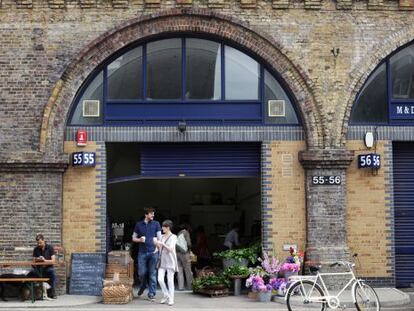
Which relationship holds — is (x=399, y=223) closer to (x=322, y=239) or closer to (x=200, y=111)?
(x=322, y=239)

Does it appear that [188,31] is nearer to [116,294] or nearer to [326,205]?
[326,205]

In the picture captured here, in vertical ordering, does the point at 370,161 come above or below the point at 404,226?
above

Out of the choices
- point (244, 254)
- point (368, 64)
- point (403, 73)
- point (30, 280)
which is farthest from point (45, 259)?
point (403, 73)

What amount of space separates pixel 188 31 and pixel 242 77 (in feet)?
5.36

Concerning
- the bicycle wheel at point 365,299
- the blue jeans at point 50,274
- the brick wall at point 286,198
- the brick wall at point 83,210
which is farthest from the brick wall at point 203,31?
the bicycle wheel at point 365,299

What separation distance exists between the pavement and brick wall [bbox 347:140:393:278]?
39.5 inches

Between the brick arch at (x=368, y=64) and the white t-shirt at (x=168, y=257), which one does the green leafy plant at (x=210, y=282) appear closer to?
the white t-shirt at (x=168, y=257)

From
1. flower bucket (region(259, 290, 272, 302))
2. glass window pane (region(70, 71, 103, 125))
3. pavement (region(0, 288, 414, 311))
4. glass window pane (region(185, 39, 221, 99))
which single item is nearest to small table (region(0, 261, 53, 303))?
pavement (region(0, 288, 414, 311))

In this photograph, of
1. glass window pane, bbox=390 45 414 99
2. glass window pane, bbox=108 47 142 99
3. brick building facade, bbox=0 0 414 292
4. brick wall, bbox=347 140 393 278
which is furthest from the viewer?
glass window pane, bbox=390 45 414 99

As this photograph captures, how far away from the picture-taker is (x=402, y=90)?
1716cm

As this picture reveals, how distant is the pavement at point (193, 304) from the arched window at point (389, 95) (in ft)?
13.3

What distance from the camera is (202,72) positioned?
16.8 metres

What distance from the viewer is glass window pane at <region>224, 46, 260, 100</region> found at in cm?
1684

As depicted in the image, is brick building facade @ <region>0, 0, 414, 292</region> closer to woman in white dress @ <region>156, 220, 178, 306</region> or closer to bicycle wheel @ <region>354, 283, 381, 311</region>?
woman in white dress @ <region>156, 220, 178, 306</region>
